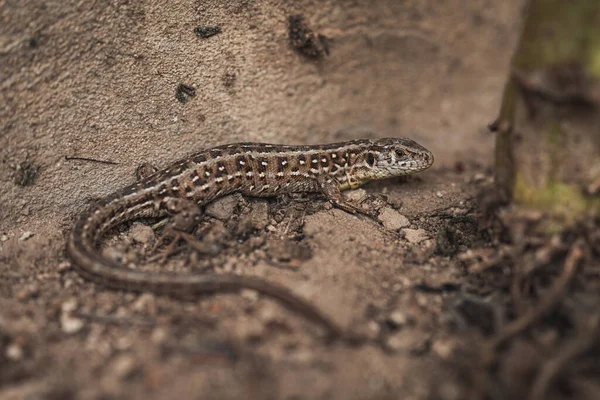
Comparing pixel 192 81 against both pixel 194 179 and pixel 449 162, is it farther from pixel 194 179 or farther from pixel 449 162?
pixel 449 162

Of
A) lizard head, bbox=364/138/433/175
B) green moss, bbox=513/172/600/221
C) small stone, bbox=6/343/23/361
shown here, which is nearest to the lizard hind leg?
small stone, bbox=6/343/23/361

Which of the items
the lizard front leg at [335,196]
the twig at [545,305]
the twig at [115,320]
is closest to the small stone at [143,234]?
the twig at [115,320]

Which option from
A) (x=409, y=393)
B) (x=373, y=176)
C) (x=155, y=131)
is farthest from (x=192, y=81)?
(x=409, y=393)

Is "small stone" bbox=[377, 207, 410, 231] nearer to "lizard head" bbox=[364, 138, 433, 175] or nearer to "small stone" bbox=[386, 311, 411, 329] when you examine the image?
"lizard head" bbox=[364, 138, 433, 175]

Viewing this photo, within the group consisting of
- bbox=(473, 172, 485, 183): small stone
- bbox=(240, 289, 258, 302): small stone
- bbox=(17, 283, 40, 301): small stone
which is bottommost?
bbox=(473, 172, 485, 183): small stone

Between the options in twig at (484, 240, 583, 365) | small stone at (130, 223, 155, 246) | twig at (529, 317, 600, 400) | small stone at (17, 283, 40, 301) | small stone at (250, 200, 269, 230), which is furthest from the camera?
small stone at (250, 200, 269, 230)

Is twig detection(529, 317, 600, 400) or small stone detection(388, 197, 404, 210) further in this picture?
small stone detection(388, 197, 404, 210)

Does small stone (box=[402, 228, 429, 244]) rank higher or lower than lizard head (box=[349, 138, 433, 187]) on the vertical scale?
lower
